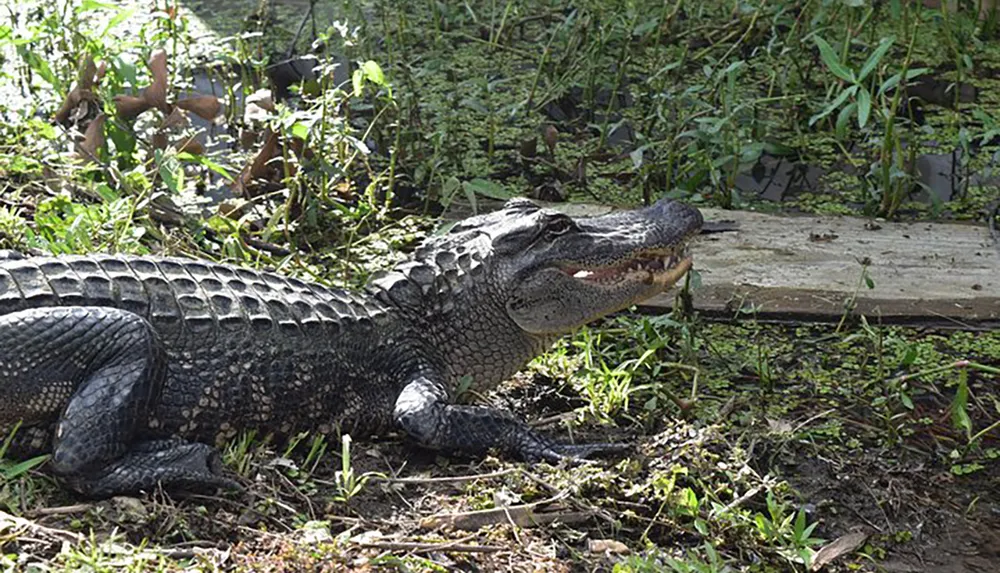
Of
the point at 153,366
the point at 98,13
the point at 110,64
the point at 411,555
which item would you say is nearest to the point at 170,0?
the point at 98,13

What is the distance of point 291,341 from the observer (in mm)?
4141

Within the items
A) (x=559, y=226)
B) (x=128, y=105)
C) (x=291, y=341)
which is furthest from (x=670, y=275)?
(x=128, y=105)

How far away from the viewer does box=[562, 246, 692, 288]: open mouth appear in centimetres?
450

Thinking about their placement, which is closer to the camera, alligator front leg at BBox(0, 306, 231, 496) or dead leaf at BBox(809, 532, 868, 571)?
alligator front leg at BBox(0, 306, 231, 496)

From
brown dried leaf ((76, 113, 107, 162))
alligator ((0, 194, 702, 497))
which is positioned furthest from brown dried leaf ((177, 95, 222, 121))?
alligator ((0, 194, 702, 497))

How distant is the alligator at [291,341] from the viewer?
3.68 m

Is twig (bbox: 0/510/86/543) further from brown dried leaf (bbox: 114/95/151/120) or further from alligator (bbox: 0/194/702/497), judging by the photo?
brown dried leaf (bbox: 114/95/151/120)

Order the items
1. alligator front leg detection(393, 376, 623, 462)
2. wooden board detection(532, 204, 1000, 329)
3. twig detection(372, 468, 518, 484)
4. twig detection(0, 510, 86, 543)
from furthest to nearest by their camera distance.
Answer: wooden board detection(532, 204, 1000, 329) → alligator front leg detection(393, 376, 623, 462) → twig detection(372, 468, 518, 484) → twig detection(0, 510, 86, 543)

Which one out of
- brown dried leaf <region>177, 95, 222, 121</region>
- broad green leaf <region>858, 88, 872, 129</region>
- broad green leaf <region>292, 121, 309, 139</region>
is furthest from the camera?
brown dried leaf <region>177, 95, 222, 121</region>

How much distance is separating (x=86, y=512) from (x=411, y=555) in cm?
82

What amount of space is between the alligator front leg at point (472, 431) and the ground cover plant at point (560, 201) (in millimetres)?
74

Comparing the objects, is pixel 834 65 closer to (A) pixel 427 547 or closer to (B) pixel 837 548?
(B) pixel 837 548

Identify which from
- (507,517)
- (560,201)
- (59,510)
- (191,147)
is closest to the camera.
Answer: (59,510)

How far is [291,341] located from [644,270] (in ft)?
3.83
